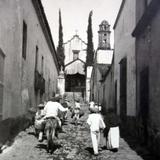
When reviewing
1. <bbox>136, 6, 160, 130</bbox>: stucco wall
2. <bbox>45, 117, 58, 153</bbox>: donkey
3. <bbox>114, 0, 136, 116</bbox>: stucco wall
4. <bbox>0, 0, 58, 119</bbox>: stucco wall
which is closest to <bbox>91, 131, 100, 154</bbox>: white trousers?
<bbox>45, 117, 58, 153</bbox>: donkey

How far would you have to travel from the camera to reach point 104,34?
53.3 m

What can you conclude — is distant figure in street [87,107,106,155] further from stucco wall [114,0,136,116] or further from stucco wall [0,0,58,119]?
stucco wall [114,0,136,116]

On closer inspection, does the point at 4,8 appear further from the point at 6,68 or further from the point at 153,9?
the point at 153,9

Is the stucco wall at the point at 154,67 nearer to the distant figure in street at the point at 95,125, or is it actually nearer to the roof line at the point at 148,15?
the roof line at the point at 148,15

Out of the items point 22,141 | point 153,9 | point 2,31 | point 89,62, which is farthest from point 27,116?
point 89,62

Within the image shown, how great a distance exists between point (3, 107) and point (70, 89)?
5510 centimetres

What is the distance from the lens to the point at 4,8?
366 inches

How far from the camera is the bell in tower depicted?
5219 cm

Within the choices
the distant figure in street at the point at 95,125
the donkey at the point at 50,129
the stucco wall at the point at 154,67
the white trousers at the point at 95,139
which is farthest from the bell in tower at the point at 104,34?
the donkey at the point at 50,129

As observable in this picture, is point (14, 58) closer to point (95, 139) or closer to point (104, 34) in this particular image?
point (95, 139)

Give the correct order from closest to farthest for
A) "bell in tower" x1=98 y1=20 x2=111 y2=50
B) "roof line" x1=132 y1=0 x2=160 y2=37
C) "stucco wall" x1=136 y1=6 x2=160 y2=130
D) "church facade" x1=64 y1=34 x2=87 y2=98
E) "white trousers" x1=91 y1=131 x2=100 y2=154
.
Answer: "white trousers" x1=91 y1=131 x2=100 y2=154
"stucco wall" x1=136 y1=6 x2=160 y2=130
"roof line" x1=132 y1=0 x2=160 y2=37
"bell in tower" x1=98 y1=20 x2=111 y2=50
"church facade" x1=64 y1=34 x2=87 y2=98

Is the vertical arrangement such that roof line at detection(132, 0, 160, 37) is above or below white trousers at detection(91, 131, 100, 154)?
above

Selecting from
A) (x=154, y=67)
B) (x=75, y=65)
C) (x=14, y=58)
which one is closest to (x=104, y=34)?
(x=75, y=65)

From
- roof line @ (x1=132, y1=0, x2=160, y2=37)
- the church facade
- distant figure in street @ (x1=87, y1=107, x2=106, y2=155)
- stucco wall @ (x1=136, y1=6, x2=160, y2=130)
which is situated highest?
the church facade
